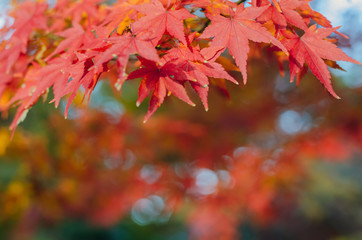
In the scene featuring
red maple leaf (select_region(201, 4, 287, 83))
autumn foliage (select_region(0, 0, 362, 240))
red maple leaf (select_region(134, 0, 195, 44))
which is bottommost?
autumn foliage (select_region(0, 0, 362, 240))

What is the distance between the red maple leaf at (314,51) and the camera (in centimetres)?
82

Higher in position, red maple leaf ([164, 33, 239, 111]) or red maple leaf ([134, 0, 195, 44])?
red maple leaf ([134, 0, 195, 44])

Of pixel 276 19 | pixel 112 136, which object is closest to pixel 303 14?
pixel 276 19

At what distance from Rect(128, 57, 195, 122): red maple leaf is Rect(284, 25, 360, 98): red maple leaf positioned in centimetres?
33

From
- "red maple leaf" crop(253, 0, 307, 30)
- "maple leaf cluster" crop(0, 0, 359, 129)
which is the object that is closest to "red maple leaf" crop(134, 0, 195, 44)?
"maple leaf cluster" crop(0, 0, 359, 129)

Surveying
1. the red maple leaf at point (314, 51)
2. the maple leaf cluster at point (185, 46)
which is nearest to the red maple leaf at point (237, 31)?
the maple leaf cluster at point (185, 46)

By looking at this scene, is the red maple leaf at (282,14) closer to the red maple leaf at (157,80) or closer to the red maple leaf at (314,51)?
the red maple leaf at (314,51)

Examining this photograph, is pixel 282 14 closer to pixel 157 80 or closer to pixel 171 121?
pixel 157 80

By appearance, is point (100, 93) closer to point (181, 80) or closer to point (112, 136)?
point (112, 136)

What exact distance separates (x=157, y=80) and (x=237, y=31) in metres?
0.24

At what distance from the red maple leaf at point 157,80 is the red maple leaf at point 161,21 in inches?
2.9

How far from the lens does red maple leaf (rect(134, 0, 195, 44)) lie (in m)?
0.78

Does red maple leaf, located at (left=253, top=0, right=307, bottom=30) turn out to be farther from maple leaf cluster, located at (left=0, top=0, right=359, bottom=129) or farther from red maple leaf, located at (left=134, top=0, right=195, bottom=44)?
red maple leaf, located at (left=134, top=0, right=195, bottom=44)

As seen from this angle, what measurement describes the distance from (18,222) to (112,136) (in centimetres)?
386
